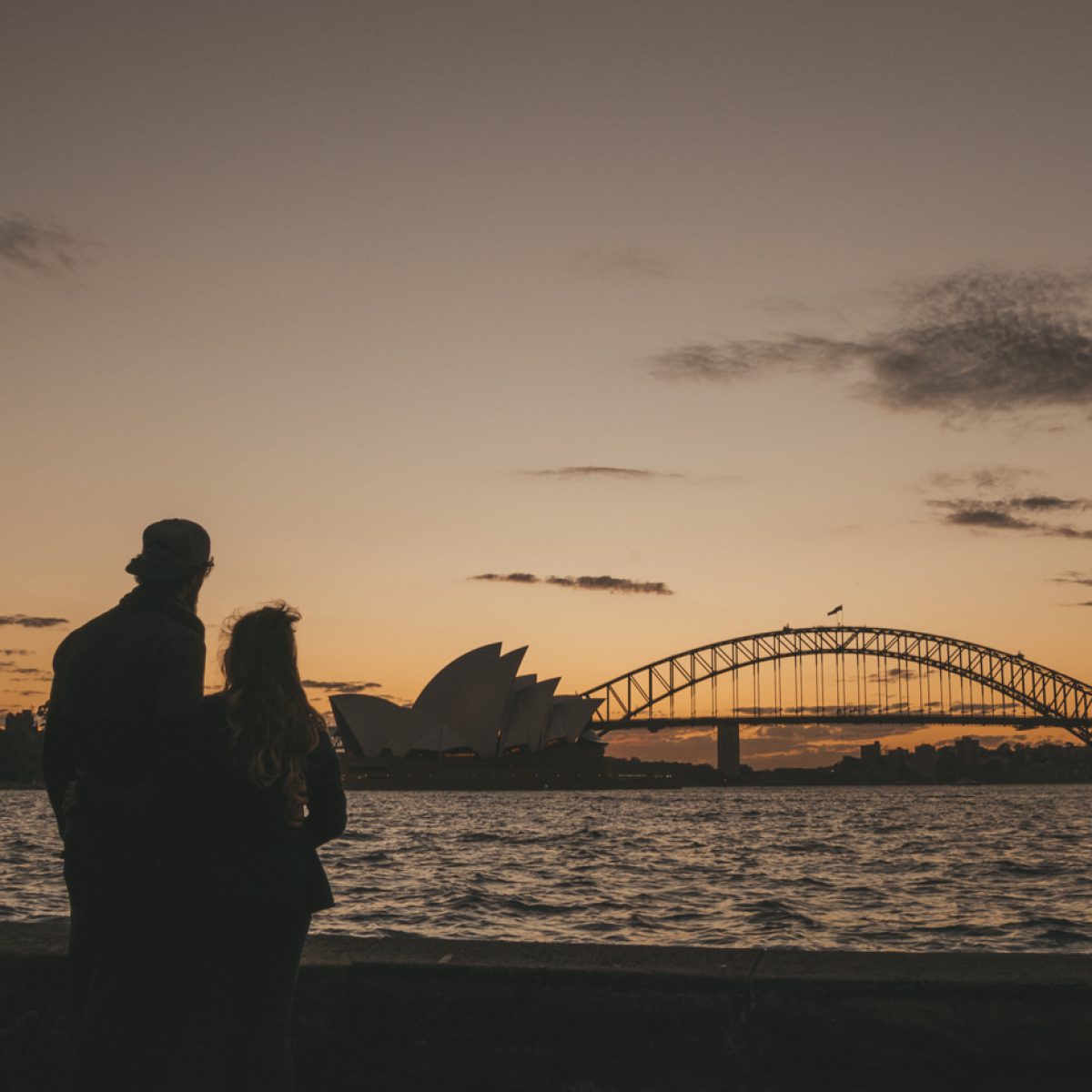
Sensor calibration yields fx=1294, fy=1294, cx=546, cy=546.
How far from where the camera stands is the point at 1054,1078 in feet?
9.53

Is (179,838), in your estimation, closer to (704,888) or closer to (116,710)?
(116,710)

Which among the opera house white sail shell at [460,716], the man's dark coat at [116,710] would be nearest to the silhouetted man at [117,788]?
the man's dark coat at [116,710]

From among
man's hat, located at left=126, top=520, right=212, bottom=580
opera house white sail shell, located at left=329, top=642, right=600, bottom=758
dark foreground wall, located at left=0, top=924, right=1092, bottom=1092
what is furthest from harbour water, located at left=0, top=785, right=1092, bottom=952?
opera house white sail shell, located at left=329, top=642, right=600, bottom=758

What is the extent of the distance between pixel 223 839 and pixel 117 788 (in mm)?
223

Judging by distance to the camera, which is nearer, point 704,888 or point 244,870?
point 244,870

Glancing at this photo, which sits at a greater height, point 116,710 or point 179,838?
point 116,710

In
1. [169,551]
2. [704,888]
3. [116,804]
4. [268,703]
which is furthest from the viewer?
[704,888]

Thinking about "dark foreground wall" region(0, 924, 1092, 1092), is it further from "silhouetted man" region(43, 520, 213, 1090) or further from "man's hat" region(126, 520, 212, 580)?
"man's hat" region(126, 520, 212, 580)

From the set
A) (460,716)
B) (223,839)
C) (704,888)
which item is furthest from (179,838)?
(460,716)

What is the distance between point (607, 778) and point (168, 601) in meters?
113

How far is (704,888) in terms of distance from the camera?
17.6 metres

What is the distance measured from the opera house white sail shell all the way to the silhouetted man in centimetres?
8255

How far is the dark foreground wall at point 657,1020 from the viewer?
2951mm

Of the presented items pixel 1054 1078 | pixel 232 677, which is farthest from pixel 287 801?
pixel 1054 1078
